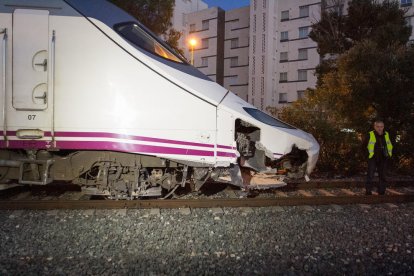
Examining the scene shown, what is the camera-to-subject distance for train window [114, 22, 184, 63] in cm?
557

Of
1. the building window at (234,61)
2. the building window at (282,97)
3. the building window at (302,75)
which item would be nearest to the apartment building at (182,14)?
the building window at (234,61)

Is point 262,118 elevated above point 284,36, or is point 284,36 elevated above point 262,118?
point 284,36

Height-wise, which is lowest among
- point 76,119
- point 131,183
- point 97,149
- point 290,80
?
point 131,183

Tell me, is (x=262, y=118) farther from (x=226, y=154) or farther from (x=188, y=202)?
(x=188, y=202)

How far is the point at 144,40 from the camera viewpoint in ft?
18.9

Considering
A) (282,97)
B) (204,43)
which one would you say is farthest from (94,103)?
(204,43)

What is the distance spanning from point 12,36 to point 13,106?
1.03 metres

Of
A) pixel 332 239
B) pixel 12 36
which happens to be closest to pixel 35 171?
pixel 12 36

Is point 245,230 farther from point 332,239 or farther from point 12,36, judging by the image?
point 12,36

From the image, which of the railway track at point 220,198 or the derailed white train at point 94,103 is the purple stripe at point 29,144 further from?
the railway track at point 220,198

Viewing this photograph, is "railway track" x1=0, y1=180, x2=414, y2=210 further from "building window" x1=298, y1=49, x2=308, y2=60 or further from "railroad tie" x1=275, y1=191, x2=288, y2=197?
"building window" x1=298, y1=49, x2=308, y2=60

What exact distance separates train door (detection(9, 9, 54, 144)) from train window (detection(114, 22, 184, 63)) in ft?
3.46

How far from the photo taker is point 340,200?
659cm

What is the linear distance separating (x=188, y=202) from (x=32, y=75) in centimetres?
308
